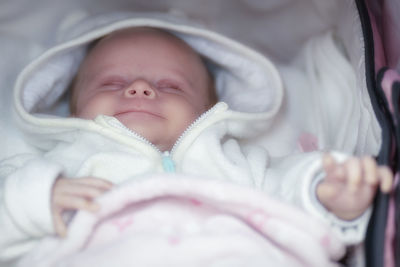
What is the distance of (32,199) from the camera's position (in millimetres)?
904

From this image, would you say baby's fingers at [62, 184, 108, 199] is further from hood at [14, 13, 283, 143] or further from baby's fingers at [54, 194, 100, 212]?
hood at [14, 13, 283, 143]

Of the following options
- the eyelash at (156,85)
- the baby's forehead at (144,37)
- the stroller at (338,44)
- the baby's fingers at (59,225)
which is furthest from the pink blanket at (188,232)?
the baby's forehead at (144,37)

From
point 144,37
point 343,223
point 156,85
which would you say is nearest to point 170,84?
point 156,85

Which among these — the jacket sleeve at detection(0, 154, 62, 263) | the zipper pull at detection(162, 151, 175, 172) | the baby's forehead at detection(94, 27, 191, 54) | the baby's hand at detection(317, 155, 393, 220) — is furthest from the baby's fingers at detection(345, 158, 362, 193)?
the baby's forehead at detection(94, 27, 191, 54)

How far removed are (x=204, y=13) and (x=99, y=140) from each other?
1.94ft

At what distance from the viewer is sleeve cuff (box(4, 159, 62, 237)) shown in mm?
902

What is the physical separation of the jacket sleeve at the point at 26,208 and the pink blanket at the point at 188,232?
34 mm

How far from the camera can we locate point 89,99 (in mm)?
1260

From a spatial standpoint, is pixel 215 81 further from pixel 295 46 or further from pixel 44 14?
pixel 44 14

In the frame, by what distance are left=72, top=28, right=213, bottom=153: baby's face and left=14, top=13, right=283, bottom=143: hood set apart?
0.04 meters

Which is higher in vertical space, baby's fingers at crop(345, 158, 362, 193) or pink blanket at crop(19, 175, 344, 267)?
baby's fingers at crop(345, 158, 362, 193)

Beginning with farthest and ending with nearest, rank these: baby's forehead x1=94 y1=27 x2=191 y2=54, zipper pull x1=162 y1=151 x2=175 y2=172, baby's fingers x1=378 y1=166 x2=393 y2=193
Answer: baby's forehead x1=94 y1=27 x2=191 y2=54
zipper pull x1=162 y1=151 x2=175 y2=172
baby's fingers x1=378 y1=166 x2=393 y2=193

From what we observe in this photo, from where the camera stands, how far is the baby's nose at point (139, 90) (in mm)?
1200

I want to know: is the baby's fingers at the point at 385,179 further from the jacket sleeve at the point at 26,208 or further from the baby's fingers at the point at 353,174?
the jacket sleeve at the point at 26,208
